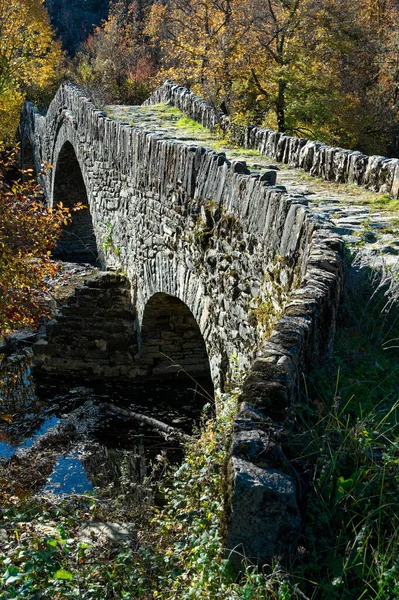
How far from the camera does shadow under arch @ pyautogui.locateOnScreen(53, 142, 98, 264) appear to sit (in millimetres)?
20000

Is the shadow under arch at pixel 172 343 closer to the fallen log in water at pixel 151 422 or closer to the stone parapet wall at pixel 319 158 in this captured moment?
the fallen log in water at pixel 151 422

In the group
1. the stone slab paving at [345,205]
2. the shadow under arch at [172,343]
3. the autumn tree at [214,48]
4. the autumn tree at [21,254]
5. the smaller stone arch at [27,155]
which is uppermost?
the autumn tree at [214,48]

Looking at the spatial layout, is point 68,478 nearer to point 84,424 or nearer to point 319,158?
point 84,424

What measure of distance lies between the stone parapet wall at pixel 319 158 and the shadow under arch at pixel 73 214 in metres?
8.40

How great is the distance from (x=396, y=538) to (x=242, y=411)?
0.71 meters

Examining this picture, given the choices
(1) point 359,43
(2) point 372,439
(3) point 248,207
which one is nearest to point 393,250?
(3) point 248,207

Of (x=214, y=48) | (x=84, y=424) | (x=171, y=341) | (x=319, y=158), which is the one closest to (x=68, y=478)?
(x=84, y=424)

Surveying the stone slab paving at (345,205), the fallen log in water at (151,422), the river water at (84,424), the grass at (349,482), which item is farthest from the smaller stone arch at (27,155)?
the grass at (349,482)

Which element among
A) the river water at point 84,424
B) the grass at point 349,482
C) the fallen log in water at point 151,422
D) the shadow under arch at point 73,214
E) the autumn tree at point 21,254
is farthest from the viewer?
the shadow under arch at point 73,214

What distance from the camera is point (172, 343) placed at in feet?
35.3

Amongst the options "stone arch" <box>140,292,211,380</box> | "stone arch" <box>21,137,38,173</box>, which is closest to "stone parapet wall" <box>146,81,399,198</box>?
"stone arch" <box>140,292,211,380</box>

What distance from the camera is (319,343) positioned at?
3.52m

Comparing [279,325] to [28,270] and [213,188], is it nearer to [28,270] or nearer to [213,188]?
[213,188]

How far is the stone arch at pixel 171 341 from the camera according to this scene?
10273mm
